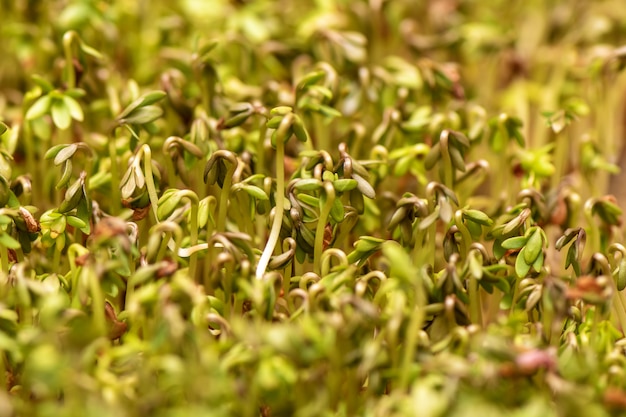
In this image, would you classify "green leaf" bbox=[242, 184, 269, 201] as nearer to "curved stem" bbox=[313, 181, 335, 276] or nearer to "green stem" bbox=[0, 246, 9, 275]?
"curved stem" bbox=[313, 181, 335, 276]

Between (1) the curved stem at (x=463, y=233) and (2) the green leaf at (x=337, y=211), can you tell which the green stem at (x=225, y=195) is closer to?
(2) the green leaf at (x=337, y=211)

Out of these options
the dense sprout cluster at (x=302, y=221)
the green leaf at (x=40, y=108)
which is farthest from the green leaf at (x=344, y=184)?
the green leaf at (x=40, y=108)

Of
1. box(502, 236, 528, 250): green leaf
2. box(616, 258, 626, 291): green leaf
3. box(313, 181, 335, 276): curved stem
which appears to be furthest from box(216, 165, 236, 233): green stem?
box(616, 258, 626, 291): green leaf

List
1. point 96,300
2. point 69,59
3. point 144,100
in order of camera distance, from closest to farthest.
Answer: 1. point 96,300
2. point 144,100
3. point 69,59

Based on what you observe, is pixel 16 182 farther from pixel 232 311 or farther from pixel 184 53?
pixel 184 53

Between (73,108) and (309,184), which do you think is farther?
(73,108)

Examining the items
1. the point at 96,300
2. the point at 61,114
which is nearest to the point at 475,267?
the point at 96,300

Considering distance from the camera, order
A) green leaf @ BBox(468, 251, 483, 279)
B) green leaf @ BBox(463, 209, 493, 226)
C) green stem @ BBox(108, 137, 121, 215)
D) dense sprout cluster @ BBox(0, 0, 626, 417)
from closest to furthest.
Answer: dense sprout cluster @ BBox(0, 0, 626, 417)
green leaf @ BBox(468, 251, 483, 279)
green leaf @ BBox(463, 209, 493, 226)
green stem @ BBox(108, 137, 121, 215)

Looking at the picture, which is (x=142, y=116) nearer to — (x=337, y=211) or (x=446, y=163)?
(x=337, y=211)
